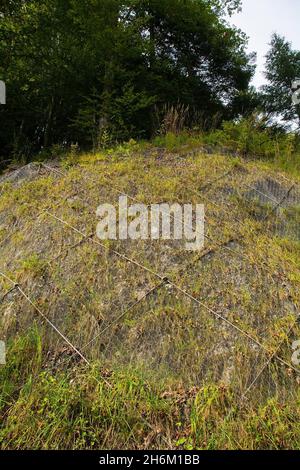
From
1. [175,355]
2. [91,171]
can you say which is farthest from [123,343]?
[91,171]

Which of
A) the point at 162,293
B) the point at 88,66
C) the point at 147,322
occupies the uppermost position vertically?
the point at 88,66

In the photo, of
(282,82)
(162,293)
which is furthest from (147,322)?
(282,82)

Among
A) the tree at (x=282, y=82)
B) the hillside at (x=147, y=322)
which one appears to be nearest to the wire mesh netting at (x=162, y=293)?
the hillside at (x=147, y=322)

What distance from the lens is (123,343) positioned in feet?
8.57

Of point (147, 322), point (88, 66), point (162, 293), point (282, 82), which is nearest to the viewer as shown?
point (147, 322)

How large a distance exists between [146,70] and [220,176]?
4048 millimetres

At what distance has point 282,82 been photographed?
10.8 metres

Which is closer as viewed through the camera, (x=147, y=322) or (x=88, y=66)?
(x=147, y=322)

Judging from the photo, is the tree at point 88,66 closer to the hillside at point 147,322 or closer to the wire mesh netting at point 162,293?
the hillside at point 147,322

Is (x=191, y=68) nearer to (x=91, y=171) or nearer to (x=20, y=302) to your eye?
(x=91, y=171)

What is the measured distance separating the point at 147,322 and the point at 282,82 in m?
10.5

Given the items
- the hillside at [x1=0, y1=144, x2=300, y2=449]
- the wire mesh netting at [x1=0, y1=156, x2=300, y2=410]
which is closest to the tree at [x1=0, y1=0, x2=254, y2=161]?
the hillside at [x1=0, y1=144, x2=300, y2=449]

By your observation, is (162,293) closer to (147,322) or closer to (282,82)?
A: (147,322)

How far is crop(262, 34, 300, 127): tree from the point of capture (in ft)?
34.6
